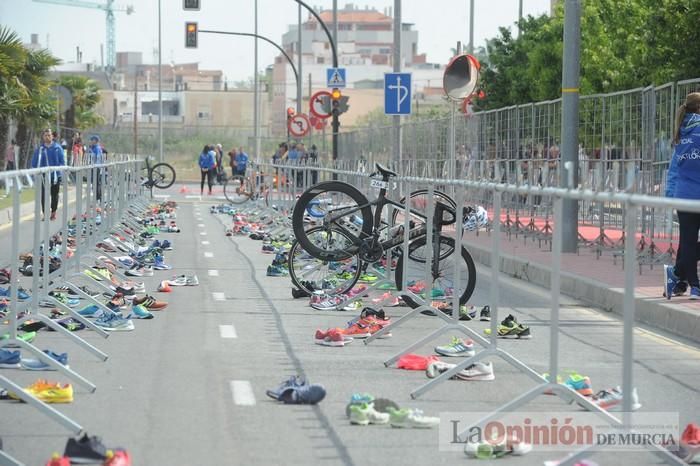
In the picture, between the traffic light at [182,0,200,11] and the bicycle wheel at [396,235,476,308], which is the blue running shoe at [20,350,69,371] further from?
the traffic light at [182,0,200,11]

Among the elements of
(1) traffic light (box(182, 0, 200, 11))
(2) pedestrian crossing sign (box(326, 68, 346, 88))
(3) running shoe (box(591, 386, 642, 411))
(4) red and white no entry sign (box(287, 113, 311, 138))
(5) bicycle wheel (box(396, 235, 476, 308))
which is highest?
(1) traffic light (box(182, 0, 200, 11))

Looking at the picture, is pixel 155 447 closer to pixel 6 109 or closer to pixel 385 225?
pixel 385 225

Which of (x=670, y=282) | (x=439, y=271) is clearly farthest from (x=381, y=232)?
(x=670, y=282)

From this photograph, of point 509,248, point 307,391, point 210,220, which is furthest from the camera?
point 210,220

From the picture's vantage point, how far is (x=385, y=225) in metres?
15.1

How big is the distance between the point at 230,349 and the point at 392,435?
3.63 metres

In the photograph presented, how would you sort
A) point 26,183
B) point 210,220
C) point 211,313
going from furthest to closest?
point 210,220 < point 211,313 < point 26,183

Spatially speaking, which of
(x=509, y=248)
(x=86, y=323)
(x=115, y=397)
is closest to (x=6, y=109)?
(x=509, y=248)

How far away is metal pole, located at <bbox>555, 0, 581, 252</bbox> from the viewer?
20.3 m

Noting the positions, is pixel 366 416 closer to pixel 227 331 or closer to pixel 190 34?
pixel 227 331

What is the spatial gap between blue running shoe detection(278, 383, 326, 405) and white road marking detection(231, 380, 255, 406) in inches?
8.2

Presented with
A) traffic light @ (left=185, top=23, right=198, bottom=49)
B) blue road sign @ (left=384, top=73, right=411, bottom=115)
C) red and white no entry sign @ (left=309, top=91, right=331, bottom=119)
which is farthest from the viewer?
traffic light @ (left=185, top=23, right=198, bottom=49)

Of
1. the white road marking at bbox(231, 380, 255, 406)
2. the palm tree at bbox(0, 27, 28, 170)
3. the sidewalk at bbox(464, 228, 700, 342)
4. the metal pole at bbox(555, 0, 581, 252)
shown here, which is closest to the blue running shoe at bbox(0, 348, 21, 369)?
the white road marking at bbox(231, 380, 255, 406)

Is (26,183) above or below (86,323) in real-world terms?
above
